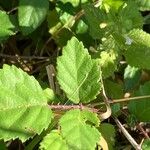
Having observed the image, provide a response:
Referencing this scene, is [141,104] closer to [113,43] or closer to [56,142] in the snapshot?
[113,43]

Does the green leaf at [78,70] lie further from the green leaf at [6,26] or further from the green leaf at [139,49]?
the green leaf at [6,26]

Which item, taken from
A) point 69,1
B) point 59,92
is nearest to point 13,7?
point 69,1

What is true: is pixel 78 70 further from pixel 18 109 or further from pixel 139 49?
pixel 139 49

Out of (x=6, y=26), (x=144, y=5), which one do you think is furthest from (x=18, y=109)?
(x=144, y=5)

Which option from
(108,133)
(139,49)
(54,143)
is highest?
(139,49)

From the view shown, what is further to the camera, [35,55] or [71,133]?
[35,55]

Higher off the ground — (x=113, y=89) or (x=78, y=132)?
(x=78, y=132)

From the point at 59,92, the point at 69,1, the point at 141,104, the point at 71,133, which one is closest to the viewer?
the point at 71,133
